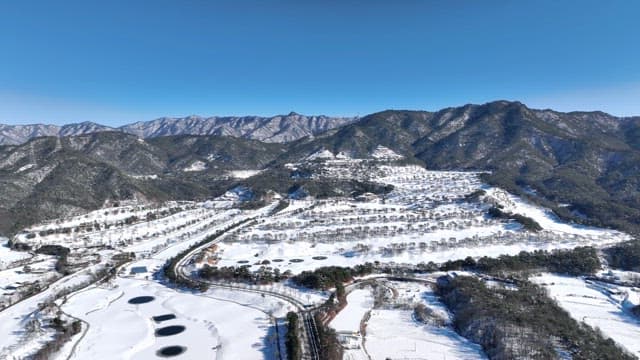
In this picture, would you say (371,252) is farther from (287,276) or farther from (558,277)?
(558,277)

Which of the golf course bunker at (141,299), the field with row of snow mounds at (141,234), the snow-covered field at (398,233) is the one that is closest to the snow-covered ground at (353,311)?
the snow-covered field at (398,233)

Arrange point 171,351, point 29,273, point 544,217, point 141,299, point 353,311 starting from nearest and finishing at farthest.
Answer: point 171,351 < point 353,311 < point 141,299 < point 29,273 < point 544,217

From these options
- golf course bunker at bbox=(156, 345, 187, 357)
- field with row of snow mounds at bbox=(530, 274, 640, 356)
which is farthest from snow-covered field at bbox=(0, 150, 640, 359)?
golf course bunker at bbox=(156, 345, 187, 357)

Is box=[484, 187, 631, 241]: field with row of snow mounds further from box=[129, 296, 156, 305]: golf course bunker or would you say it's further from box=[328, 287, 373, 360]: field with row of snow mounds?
box=[129, 296, 156, 305]: golf course bunker

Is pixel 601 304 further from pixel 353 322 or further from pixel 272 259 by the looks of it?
pixel 272 259

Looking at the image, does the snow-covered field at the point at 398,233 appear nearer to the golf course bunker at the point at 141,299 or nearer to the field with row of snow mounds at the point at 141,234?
the field with row of snow mounds at the point at 141,234

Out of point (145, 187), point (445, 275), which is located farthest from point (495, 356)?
point (145, 187)

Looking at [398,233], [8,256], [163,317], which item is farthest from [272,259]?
[8,256]
